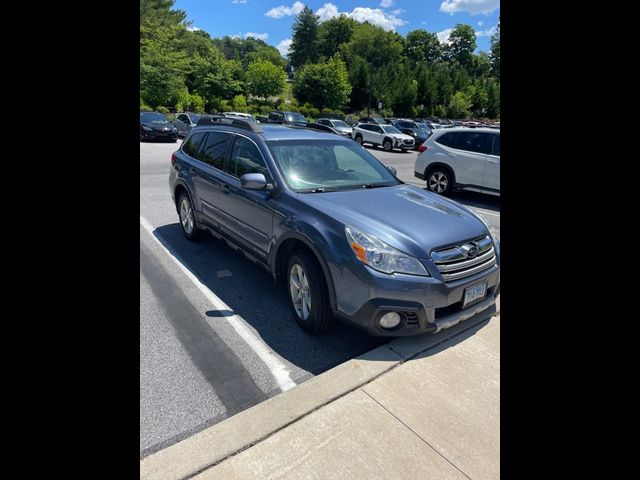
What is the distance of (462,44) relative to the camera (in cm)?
10438

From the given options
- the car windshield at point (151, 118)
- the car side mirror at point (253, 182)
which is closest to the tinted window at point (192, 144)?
the car side mirror at point (253, 182)

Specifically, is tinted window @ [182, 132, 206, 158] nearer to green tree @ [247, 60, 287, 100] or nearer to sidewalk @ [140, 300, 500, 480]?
sidewalk @ [140, 300, 500, 480]

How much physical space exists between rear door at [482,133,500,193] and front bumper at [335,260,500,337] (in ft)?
21.9

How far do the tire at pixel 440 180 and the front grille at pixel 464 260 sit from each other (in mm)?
6891

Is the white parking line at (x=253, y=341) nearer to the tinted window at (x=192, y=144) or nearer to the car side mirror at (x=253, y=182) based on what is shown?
the car side mirror at (x=253, y=182)

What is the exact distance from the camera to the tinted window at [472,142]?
9.39m
